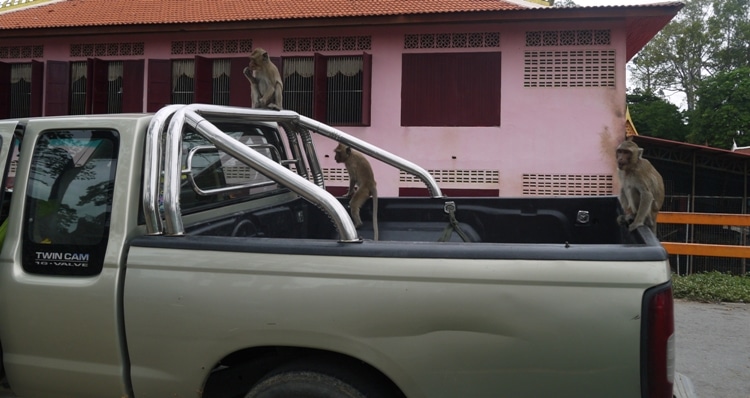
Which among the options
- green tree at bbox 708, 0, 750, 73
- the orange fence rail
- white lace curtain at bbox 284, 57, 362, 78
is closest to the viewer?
the orange fence rail

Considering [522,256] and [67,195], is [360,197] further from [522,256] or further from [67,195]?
[522,256]

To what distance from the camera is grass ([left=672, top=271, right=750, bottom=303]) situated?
7.28 meters

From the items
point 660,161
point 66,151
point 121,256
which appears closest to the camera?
point 121,256

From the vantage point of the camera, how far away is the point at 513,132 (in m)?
11.8

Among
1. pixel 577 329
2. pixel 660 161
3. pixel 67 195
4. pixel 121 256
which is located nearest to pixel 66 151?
pixel 67 195

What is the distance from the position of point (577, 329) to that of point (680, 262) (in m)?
9.55

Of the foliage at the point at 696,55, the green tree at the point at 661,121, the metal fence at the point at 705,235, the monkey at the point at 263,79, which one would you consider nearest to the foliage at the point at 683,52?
the foliage at the point at 696,55

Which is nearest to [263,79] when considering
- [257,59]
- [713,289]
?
[257,59]

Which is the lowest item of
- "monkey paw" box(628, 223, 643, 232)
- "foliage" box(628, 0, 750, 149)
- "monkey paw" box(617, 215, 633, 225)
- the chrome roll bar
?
"monkey paw" box(628, 223, 643, 232)

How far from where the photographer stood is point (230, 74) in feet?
42.9

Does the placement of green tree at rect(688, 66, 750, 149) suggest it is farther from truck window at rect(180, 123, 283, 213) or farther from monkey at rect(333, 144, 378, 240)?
truck window at rect(180, 123, 283, 213)

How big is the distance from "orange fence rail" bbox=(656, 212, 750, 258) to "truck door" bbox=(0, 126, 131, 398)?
25.2 ft

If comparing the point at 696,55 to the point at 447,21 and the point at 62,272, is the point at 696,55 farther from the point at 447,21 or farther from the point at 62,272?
the point at 62,272

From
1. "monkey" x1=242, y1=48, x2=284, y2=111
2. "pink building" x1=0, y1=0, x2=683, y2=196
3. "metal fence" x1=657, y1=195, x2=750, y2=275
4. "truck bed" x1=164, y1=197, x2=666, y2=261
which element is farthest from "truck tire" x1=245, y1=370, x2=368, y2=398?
"pink building" x1=0, y1=0, x2=683, y2=196
